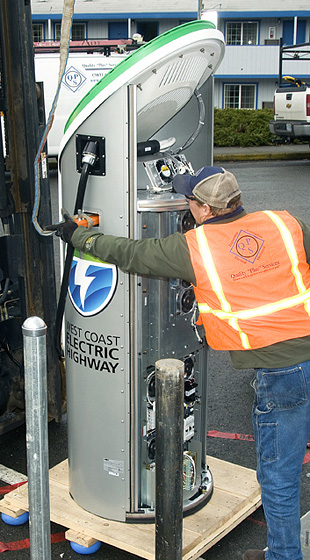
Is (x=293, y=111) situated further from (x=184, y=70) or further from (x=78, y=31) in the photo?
(x=78, y=31)

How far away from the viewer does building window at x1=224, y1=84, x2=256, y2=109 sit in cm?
3312

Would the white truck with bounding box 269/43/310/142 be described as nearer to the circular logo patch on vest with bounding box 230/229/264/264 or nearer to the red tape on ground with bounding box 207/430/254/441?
the red tape on ground with bounding box 207/430/254/441

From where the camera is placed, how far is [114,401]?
150 inches

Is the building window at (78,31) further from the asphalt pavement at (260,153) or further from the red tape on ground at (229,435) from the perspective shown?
the red tape on ground at (229,435)

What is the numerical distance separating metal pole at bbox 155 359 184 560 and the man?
1.56 feet

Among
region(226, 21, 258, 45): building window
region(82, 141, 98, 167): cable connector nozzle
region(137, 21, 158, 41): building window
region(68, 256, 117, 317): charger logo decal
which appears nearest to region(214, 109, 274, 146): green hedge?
region(226, 21, 258, 45): building window

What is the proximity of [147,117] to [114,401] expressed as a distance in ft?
4.88

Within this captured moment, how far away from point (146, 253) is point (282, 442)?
→ 1.05m

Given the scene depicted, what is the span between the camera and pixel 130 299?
369 centimetres

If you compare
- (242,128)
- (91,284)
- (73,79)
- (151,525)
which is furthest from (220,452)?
(242,128)

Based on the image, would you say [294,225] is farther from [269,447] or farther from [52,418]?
[52,418]

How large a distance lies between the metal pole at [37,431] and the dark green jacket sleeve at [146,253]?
71 centimetres

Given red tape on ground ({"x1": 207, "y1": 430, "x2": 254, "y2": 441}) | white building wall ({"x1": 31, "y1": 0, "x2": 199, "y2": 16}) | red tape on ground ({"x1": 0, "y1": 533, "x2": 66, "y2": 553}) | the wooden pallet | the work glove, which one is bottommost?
red tape on ground ({"x1": 0, "y1": 533, "x2": 66, "y2": 553})

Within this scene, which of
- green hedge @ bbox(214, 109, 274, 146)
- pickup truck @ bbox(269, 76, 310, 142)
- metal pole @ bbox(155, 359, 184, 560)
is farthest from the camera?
green hedge @ bbox(214, 109, 274, 146)
